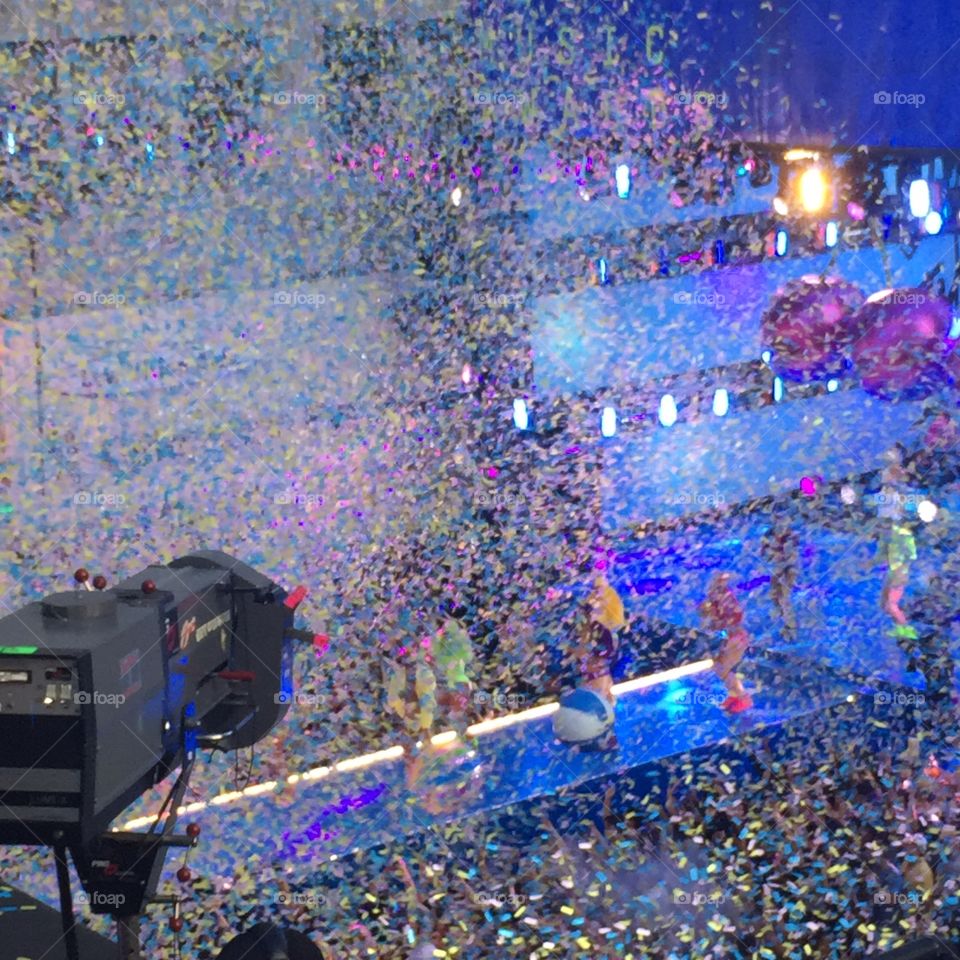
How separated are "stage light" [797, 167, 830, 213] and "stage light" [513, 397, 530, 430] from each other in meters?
1.20

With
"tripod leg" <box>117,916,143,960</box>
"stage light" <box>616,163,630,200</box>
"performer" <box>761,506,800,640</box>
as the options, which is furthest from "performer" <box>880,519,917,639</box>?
"tripod leg" <box>117,916,143,960</box>

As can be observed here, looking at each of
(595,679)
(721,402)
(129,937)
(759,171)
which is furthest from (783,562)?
(129,937)

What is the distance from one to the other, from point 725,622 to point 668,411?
2.50 ft

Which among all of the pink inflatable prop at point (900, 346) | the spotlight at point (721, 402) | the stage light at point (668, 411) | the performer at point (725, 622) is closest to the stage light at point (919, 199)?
the pink inflatable prop at point (900, 346)

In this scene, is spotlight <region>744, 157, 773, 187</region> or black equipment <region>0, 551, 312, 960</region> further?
spotlight <region>744, 157, 773, 187</region>

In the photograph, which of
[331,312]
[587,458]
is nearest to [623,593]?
[587,458]

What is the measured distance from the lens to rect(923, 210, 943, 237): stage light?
500 centimetres

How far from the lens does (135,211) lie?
4.02 meters

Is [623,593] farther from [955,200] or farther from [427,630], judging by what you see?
[955,200]

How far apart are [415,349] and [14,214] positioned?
1313 millimetres

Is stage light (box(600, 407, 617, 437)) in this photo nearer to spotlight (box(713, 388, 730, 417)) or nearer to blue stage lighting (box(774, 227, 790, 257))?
spotlight (box(713, 388, 730, 417))

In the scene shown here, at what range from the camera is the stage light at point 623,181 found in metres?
4.87

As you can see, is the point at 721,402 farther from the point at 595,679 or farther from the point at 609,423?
the point at 595,679

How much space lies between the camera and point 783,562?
206 inches
